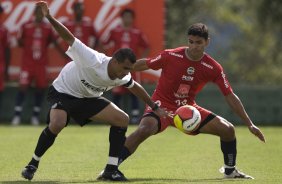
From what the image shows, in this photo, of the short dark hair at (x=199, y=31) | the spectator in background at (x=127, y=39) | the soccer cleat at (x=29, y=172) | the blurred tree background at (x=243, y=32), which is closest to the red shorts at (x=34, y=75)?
the spectator in background at (x=127, y=39)

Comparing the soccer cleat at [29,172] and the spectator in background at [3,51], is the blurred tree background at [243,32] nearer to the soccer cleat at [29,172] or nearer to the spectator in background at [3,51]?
the spectator in background at [3,51]

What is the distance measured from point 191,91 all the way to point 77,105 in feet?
5.92

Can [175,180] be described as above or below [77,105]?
below

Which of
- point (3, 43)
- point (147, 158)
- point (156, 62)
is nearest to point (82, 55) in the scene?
point (156, 62)

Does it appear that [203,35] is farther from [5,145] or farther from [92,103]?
[5,145]

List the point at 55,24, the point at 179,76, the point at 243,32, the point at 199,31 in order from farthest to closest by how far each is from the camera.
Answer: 1. the point at 243,32
2. the point at 179,76
3. the point at 199,31
4. the point at 55,24

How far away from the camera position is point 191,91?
12.8 meters

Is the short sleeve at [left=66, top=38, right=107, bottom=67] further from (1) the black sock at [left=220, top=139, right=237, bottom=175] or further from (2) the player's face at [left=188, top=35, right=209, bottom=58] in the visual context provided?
(1) the black sock at [left=220, top=139, right=237, bottom=175]

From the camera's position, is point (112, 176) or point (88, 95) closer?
point (112, 176)

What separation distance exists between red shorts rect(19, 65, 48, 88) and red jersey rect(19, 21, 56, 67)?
0.10m

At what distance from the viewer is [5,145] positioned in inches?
664

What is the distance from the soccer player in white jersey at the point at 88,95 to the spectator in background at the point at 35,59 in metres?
10.4

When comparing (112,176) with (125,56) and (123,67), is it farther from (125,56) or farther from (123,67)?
(125,56)

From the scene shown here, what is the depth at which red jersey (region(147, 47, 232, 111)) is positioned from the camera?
12.7 meters
